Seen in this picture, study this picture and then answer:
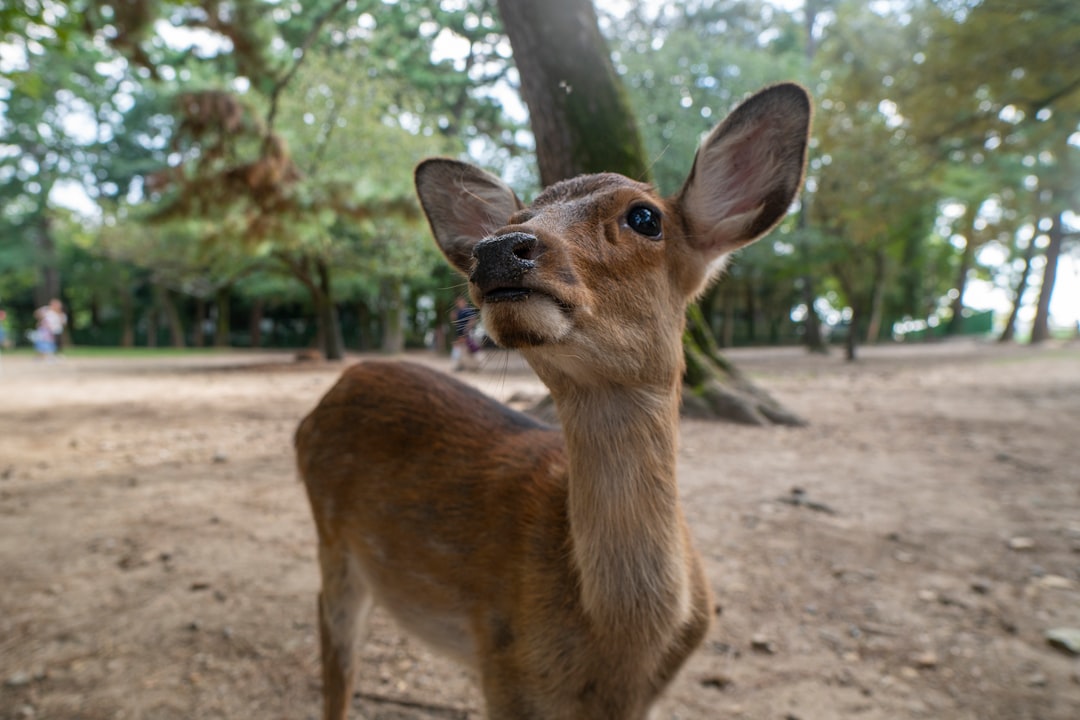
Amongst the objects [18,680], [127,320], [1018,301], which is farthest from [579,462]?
[127,320]

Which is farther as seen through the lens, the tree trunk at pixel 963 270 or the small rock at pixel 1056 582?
the tree trunk at pixel 963 270

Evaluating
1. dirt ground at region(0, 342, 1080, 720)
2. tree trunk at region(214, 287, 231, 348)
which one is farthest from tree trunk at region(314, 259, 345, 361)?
tree trunk at region(214, 287, 231, 348)

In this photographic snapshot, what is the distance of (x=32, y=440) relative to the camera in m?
7.14

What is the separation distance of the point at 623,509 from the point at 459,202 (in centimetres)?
114

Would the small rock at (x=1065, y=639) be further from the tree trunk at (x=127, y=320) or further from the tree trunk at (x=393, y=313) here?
the tree trunk at (x=127, y=320)

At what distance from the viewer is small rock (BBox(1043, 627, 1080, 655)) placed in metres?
2.62

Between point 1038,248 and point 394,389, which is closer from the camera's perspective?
point 394,389

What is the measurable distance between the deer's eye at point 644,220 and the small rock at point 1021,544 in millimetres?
3293

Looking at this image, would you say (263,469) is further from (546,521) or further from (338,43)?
(338,43)

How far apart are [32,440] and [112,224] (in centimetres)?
1660

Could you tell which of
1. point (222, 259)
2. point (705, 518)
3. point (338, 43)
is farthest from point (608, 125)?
point (222, 259)

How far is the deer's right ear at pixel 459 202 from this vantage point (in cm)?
213

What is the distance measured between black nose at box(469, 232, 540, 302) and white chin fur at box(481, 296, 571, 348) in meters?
0.02

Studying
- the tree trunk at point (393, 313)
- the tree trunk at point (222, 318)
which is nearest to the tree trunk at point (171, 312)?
the tree trunk at point (222, 318)
